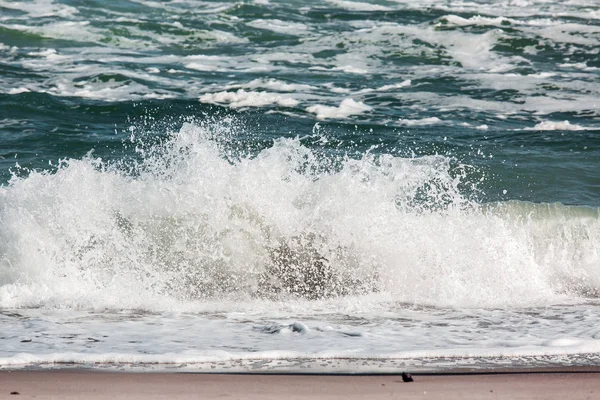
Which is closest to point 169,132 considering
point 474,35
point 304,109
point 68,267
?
point 304,109

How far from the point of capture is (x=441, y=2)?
2744 cm

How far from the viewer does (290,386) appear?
496 centimetres

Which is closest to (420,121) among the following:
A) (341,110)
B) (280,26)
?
(341,110)

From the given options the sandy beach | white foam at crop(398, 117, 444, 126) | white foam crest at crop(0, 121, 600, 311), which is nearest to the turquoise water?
white foam at crop(398, 117, 444, 126)

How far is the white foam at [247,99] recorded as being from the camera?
48.7 feet

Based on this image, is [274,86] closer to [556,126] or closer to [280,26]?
[556,126]

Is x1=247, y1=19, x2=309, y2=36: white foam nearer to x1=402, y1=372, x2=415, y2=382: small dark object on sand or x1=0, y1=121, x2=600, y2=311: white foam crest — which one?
x1=0, y1=121, x2=600, y2=311: white foam crest

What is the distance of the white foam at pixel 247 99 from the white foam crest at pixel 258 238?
6.23m

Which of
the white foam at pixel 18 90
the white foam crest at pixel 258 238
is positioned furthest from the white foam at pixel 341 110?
the white foam crest at pixel 258 238

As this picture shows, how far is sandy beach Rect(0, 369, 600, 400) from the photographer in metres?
4.79

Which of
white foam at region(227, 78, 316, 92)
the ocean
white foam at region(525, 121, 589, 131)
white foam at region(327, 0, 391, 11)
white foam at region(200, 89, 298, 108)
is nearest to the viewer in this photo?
the ocean

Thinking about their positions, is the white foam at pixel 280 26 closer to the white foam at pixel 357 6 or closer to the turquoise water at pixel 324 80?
the turquoise water at pixel 324 80

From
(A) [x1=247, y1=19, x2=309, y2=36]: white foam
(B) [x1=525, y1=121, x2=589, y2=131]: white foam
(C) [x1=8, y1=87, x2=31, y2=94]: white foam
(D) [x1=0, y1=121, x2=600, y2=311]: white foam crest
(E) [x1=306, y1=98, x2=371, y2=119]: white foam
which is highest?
(A) [x1=247, y1=19, x2=309, y2=36]: white foam

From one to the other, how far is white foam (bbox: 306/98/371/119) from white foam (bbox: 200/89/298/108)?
1.49 ft
